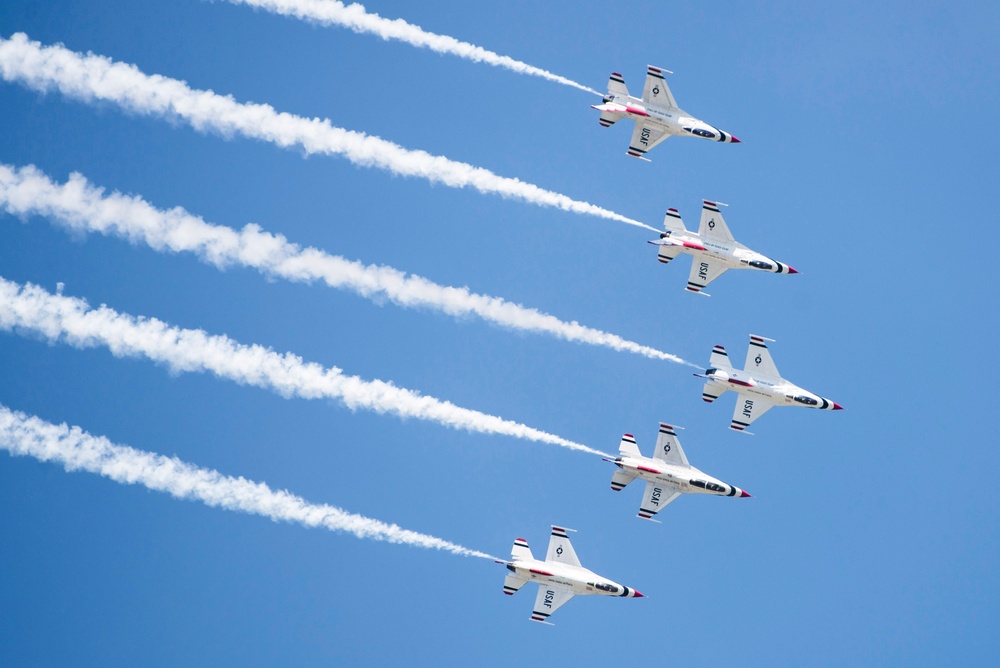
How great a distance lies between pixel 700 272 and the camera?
7194 cm

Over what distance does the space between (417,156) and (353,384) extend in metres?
9.78

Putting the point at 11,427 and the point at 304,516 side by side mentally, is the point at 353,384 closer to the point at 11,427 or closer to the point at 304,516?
the point at 304,516

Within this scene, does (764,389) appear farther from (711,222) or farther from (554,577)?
(554,577)

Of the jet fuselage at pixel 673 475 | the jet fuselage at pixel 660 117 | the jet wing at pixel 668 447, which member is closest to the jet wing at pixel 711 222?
the jet fuselage at pixel 660 117

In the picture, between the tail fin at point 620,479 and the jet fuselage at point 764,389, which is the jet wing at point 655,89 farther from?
the tail fin at point 620,479

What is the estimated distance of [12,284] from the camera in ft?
201

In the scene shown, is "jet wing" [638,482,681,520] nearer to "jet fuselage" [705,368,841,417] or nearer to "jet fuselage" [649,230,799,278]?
"jet fuselage" [705,368,841,417]

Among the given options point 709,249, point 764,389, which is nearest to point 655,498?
point 764,389

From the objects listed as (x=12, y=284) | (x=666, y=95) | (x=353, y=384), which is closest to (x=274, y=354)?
(x=353, y=384)

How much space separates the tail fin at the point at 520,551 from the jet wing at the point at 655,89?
18.5 meters

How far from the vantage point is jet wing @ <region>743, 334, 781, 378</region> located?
238 feet

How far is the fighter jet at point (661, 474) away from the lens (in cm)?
7006

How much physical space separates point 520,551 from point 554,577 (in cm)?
170

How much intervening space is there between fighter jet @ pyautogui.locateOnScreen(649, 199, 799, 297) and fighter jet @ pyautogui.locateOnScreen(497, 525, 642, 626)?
1209 cm
